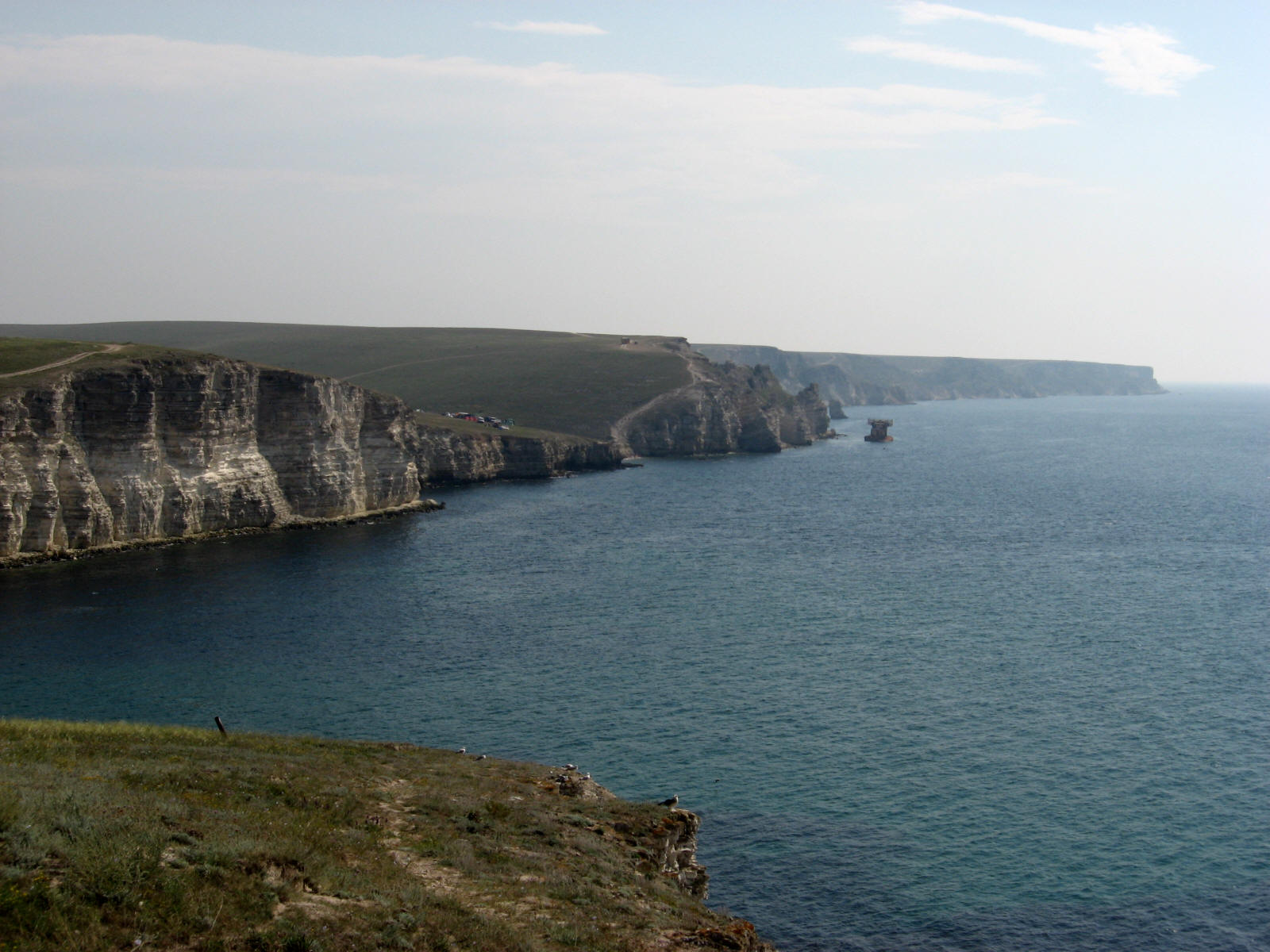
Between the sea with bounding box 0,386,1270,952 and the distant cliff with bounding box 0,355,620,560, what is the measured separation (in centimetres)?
379

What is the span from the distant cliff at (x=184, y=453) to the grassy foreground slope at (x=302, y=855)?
180 feet

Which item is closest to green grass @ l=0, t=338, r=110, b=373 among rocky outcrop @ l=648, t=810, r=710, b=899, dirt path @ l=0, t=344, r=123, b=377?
dirt path @ l=0, t=344, r=123, b=377

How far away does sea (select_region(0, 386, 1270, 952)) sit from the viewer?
119 feet

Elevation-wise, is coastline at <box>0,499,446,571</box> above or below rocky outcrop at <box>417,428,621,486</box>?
below

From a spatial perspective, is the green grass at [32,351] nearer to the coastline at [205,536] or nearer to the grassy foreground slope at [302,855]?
the coastline at [205,536]

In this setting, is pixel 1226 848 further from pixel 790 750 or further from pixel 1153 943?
pixel 790 750

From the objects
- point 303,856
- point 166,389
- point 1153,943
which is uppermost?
point 166,389

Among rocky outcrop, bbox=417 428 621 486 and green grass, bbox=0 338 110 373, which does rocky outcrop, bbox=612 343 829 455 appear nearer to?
rocky outcrop, bbox=417 428 621 486

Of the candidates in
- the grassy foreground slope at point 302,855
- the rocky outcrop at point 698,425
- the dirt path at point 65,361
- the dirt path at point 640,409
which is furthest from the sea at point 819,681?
the rocky outcrop at point 698,425

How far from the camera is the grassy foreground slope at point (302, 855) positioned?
1886 cm

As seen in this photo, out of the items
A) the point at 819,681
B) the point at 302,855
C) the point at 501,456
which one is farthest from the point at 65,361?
the point at 302,855

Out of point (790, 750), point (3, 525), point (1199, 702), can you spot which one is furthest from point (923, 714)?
point (3, 525)

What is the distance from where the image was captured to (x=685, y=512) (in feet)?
385

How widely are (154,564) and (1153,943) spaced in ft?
250
